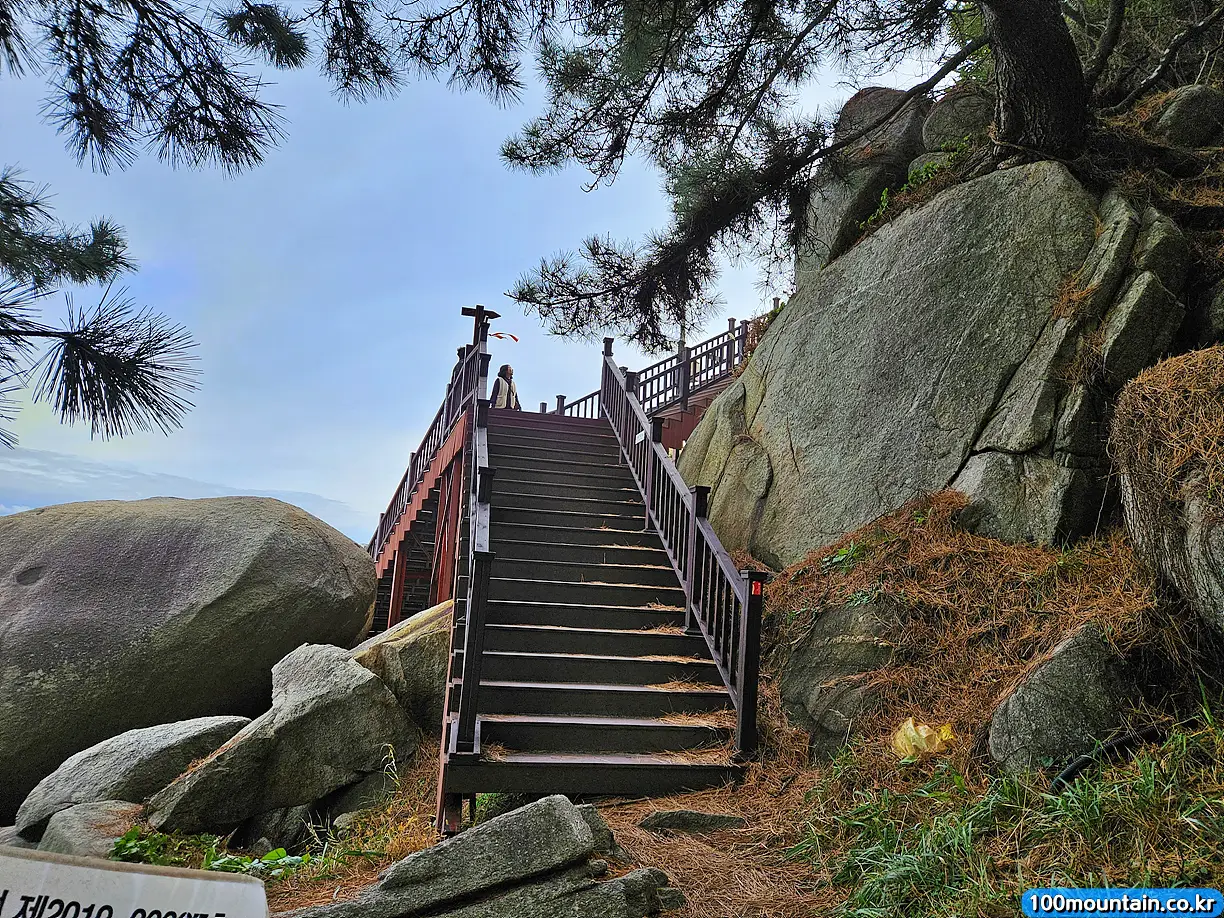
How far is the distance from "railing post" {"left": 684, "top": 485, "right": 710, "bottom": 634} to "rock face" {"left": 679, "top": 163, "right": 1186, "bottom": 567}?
81 cm

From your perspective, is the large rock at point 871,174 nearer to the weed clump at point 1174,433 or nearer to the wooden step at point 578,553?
the wooden step at point 578,553

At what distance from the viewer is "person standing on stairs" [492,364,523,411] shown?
46.9 ft

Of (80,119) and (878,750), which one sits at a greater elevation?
(80,119)

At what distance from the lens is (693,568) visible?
275 inches

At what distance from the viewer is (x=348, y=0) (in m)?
3.74

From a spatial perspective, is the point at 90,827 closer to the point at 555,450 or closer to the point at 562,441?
the point at 555,450

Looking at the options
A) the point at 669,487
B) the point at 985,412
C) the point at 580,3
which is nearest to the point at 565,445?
the point at 669,487

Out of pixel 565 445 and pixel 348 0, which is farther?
pixel 565 445

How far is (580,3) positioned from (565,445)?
22.8 feet

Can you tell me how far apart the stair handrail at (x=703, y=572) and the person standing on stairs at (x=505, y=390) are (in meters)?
4.05

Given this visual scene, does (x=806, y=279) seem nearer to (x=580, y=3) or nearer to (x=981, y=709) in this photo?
(x=580, y=3)

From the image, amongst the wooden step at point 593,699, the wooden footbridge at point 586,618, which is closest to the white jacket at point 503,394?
the wooden footbridge at point 586,618

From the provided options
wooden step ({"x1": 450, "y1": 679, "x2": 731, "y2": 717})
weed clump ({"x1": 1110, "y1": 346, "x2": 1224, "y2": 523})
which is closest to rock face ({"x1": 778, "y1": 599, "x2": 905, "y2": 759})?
wooden step ({"x1": 450, "y1": 679, "x2": 731, "y2": 717})

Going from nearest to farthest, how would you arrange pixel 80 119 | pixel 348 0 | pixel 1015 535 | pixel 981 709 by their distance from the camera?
pixel 80 119 → pixel 348 0 → pixel 981 709 → pixel 1015 535
